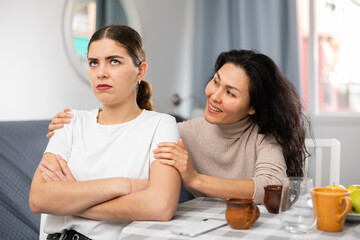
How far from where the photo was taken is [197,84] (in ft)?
13.1

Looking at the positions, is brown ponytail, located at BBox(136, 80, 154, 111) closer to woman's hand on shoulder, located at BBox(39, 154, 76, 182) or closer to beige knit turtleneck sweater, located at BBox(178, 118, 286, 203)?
beige knit turtleneck sweater, located at BBox(178, 118, 286, 203)

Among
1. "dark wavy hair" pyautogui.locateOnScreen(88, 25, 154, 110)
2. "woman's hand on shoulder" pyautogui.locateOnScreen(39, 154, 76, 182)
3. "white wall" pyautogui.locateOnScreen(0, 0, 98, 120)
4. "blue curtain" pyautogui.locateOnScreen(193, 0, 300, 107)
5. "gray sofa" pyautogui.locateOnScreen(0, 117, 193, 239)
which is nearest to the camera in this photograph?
"woman's hand on shoulder" pyautogui.locateOnScreen(39, 154, 76, 182)

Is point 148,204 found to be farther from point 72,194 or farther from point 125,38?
point 125,38

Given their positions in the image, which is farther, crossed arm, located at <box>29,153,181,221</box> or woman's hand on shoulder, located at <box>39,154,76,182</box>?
woman's hand on shoulder, located at <box>39,154,76,182</box>

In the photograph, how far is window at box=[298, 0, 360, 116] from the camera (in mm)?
3752

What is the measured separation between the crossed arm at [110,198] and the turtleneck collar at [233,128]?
51 centimetres

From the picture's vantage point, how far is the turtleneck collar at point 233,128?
5.88 feet

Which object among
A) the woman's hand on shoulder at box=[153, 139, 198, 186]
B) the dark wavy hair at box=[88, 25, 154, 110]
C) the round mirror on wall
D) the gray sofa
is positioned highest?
the round mirror on wall

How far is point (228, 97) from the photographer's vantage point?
1731 mm

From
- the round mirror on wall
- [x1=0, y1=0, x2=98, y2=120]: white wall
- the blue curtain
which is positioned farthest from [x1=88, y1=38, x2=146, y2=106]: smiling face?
the blue curtain

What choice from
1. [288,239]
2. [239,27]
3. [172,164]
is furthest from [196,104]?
[288,239]

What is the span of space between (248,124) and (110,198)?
29.1 inches

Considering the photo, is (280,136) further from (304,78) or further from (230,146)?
(304,78)

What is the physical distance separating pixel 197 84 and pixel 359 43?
4.60ft
